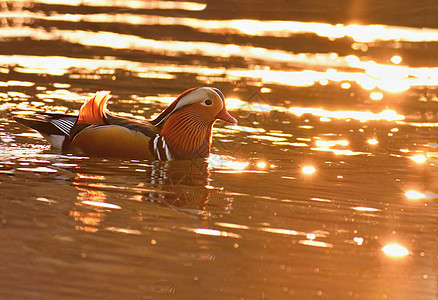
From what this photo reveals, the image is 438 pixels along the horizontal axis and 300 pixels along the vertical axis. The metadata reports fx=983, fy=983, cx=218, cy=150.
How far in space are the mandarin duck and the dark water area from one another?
0.16m

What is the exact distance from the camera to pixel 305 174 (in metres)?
9.95

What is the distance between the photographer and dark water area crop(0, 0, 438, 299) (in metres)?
6.57

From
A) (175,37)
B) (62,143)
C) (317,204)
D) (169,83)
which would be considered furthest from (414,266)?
(175,37)

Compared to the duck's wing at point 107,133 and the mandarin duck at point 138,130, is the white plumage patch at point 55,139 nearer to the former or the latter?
the mandarin duck at point 138,130

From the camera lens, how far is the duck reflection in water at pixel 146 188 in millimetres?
8125

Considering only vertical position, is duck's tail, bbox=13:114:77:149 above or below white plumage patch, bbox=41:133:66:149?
above

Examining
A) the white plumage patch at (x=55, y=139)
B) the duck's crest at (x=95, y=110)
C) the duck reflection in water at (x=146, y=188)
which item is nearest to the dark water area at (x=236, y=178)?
the duck reflection in water at (x=146, y=188)

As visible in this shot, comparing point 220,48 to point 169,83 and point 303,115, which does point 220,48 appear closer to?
point 169,83

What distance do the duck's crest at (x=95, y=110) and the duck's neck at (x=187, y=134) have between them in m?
0.65

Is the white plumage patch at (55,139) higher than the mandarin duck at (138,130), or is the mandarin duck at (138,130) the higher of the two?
the mandarin duck at (138,130)

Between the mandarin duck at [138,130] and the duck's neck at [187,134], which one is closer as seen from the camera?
the mandarin duck at [138,130]

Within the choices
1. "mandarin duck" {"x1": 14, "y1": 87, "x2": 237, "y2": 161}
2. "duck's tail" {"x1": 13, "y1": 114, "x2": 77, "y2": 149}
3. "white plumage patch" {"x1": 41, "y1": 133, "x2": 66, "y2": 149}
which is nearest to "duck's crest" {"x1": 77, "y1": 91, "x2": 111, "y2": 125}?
"mandarin duck" {"x1": 14, "y1": 87, "x2": 237, "y2": 161}

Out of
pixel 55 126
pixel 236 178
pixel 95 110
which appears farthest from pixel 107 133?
pixel 236 178

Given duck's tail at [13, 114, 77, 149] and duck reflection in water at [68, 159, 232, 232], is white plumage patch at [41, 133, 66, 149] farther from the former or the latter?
duck reflection in water at [68, 159, 232, 232]
